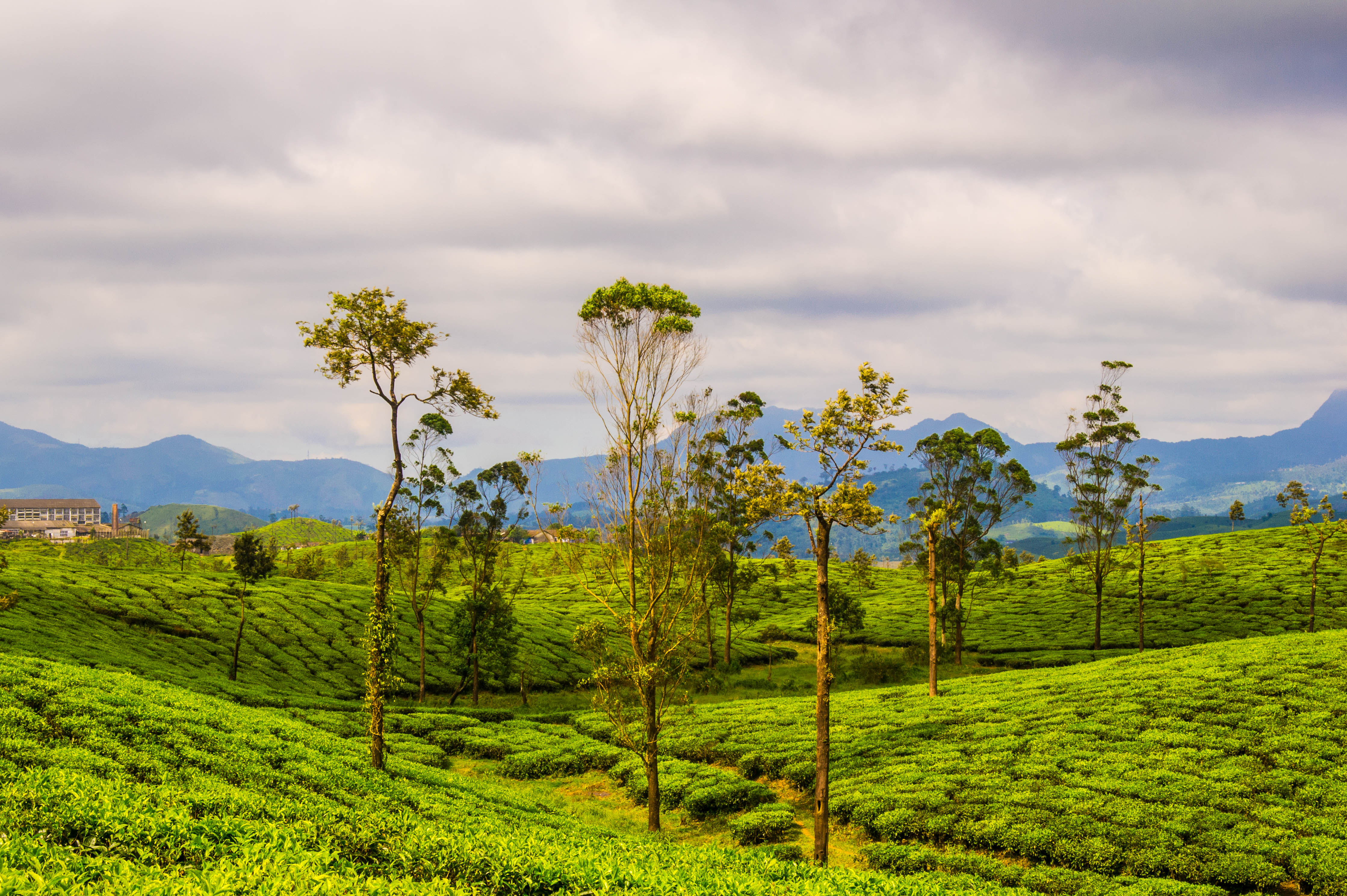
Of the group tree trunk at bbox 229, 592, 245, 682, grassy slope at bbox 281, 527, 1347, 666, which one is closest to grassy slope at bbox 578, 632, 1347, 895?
grassy slope at bbox 281, 527, 1347, 666

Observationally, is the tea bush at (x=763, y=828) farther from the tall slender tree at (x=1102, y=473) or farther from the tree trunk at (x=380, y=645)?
the tall slender tree at (x=1102, y=473)

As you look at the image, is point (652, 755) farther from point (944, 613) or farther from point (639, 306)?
point (944, 613)

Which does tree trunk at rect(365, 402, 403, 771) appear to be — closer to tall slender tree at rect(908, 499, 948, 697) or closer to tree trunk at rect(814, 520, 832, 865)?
tree trunk at rect(814, 520, 832, 865)

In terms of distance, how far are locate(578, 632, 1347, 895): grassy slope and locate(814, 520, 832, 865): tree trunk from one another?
132 inches

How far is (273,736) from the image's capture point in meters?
24.1

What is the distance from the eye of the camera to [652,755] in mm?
23625

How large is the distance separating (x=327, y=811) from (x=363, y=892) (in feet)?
23.6

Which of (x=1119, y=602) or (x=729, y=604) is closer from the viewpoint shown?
(x=729, y=604)

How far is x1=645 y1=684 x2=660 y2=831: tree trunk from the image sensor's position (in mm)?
23281

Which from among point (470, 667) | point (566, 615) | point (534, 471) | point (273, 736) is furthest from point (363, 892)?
point (566, 615)

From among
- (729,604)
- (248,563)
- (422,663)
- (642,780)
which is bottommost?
(422,663)

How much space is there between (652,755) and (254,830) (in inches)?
574

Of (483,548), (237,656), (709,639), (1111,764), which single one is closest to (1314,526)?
(709,639)

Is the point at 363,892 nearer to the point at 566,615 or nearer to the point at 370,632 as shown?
the point at 370,632
